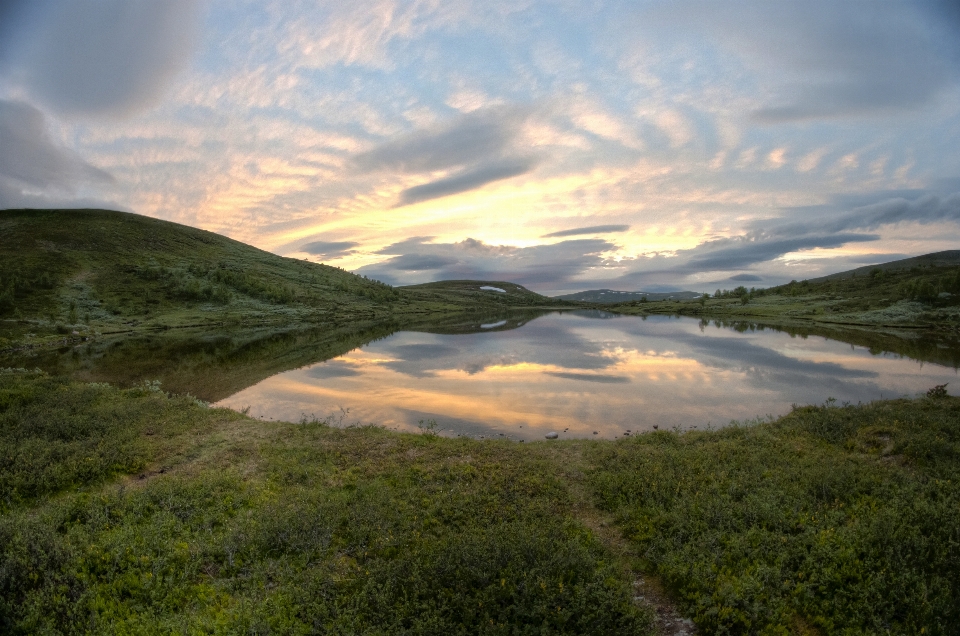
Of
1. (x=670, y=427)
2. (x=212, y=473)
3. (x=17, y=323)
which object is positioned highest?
(x=17, y=323)

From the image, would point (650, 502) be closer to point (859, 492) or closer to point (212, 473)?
point (859, 492)

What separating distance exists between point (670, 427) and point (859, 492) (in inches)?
442

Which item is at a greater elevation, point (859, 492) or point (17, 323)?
point (17, 323)

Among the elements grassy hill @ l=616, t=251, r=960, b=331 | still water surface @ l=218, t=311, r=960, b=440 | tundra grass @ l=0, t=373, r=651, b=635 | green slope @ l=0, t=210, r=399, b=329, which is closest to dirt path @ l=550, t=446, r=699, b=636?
tundra grass @ l=0, t=373, r=651, b=635

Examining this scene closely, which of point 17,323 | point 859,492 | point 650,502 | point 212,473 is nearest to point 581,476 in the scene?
point 650,502

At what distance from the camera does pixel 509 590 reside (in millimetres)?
8234

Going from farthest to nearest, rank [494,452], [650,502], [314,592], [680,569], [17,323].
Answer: [17,323]
[494,452]
[650,502]
[680,569]
[314,592]

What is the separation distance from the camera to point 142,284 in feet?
374

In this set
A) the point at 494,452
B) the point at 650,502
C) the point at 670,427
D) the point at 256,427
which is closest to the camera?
the point at 650,502

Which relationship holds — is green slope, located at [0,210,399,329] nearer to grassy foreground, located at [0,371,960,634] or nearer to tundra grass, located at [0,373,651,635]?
tundra grass, located at [0,373,651,635]

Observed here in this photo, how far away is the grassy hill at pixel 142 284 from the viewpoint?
277 feet

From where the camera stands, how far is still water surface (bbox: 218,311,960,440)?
987 inches

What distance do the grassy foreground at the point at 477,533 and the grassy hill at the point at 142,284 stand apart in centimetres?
6919

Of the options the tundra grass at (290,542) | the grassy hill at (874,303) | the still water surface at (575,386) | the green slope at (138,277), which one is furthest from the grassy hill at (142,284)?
the grassy hill at (874,303)
